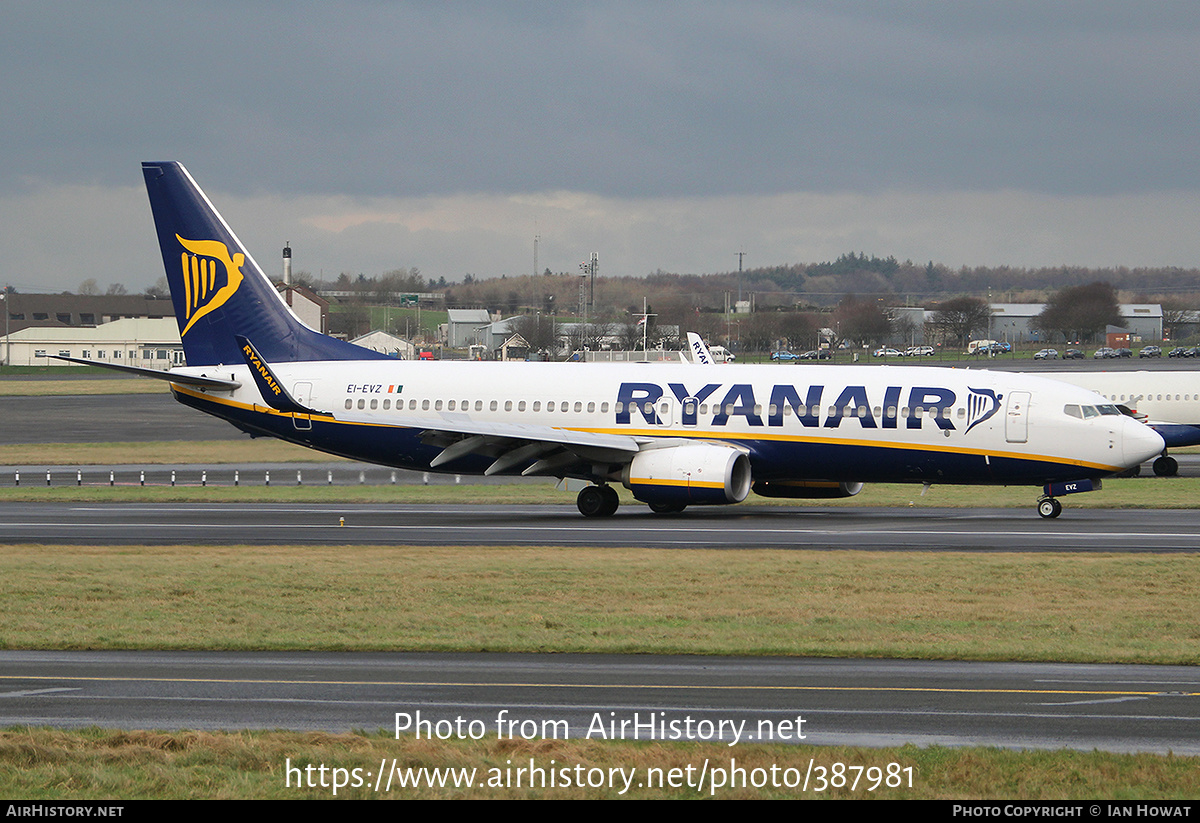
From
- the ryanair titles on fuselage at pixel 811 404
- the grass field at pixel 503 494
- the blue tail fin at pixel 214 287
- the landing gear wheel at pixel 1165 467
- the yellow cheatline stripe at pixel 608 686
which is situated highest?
the blue tail fin at pixel 214 287

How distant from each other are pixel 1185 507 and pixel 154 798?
Answer: 35.5 m

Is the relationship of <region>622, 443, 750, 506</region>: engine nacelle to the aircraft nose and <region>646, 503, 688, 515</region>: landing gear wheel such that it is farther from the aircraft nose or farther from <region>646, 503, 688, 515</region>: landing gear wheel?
the aircraft nose

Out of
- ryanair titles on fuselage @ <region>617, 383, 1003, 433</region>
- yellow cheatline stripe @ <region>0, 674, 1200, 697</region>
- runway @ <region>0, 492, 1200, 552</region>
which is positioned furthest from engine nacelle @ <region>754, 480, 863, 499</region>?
yellow cheatline stripe @ <region>0, 674, 1200, 697</region>

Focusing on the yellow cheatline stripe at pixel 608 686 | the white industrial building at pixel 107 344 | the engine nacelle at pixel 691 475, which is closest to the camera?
the yellow cheatline stripe at pixel 608 686

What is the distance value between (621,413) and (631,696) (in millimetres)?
24332

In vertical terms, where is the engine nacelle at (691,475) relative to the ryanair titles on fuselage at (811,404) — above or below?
below

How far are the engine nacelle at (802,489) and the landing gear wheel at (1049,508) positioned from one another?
18.9 ft

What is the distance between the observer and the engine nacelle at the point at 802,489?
39906 mm

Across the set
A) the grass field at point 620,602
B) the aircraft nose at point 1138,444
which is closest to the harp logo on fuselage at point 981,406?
the aircraft nose at point 1138,444

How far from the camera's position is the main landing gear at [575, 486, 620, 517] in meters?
39.1

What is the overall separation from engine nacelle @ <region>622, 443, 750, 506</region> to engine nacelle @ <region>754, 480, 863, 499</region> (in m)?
2.62

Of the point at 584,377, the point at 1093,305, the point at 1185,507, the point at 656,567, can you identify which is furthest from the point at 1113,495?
the point at 1093,305

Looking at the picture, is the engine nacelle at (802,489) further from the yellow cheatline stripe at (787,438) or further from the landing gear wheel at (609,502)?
the landing gear wheel at (609,502)

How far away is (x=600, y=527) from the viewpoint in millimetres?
35812
